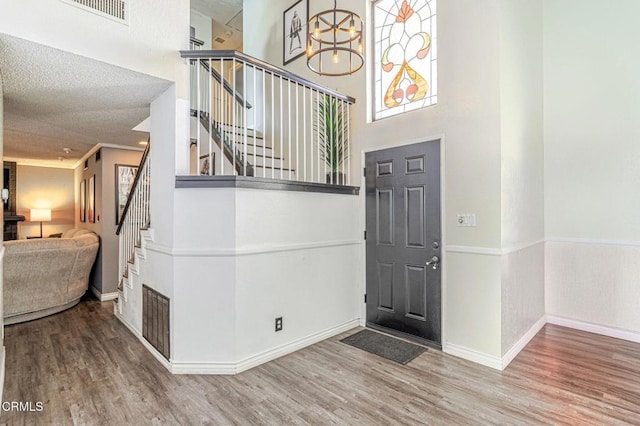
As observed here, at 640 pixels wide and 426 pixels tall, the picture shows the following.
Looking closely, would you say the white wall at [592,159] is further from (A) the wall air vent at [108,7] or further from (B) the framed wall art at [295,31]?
(A) the wall air vent at [108,7]

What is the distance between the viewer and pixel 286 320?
126 inches

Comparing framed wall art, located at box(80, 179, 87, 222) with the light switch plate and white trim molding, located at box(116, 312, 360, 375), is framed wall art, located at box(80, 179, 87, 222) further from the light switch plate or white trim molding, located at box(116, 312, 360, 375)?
the light switch plate

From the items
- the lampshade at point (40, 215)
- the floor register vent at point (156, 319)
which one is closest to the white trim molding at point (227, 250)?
the floor register vent at point (156, 319)

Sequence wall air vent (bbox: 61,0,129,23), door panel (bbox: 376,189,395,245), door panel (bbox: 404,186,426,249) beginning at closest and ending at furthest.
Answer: wall air vent (bbox: 61,0,129,23) → door panel (bbox: 404,186,426,249) → door panel (bbox: 376,189,395,245)

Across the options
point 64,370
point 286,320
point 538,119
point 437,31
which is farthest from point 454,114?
point 64,370

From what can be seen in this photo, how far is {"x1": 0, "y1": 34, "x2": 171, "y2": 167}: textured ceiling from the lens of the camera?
2.49 metres

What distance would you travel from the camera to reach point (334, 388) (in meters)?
2.55

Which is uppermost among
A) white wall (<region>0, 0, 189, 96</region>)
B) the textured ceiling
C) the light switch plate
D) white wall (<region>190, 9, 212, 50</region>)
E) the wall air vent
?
white wall (<region>190, 9, 212, 50</region>)

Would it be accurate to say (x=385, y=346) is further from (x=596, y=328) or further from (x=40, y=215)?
(x=40, y=215)

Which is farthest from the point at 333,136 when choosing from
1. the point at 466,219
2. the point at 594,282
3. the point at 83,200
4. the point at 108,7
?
the point at 83,200

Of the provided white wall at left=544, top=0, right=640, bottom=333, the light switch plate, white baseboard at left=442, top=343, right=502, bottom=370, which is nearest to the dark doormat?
white baseboard at left=442, top=343, right=502, bottom=370

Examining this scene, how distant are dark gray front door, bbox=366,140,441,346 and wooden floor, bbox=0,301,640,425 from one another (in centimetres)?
46

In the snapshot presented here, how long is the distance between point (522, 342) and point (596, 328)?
1.15 m

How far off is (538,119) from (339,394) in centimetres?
364
